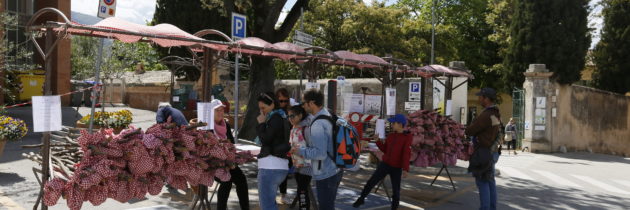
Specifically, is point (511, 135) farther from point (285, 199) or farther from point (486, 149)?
point (285, 199)

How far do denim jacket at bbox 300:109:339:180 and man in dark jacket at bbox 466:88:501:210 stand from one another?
88.5 inches

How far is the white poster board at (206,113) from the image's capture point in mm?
5676

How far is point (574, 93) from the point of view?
1906 centimetres

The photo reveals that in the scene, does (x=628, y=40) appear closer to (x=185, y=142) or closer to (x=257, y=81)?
(x=257, y=81)

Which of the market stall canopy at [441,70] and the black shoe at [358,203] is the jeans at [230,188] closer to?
the black shoe at [358,203]

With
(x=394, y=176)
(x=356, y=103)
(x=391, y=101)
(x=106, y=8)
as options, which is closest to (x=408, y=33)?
(x=356, y=103)

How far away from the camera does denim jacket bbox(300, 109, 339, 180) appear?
4.71 meters

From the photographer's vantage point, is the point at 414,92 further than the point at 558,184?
Yes

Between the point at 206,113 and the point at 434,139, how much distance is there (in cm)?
393

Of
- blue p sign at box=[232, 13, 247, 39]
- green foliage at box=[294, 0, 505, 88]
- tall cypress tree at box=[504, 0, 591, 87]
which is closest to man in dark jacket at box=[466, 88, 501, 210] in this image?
blue p sign at box=[232, 13, 247, 39]

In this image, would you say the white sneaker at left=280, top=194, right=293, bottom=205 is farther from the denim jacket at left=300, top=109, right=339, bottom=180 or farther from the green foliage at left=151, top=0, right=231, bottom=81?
the green foliage at left=151, top=0, right=231, bottom=81

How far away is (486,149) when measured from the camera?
6.33 meters

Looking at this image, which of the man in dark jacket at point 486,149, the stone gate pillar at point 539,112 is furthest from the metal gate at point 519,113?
the man in dark jacket at point 486,149

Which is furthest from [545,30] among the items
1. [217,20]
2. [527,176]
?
[217,20]
